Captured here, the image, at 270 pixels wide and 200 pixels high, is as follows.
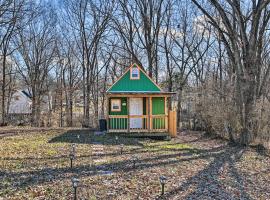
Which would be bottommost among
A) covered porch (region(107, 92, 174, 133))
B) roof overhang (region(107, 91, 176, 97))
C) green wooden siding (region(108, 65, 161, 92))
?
covered porch (region(107, 92, 174, 133))

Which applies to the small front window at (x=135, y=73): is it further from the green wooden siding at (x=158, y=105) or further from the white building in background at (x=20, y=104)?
→ the white building in background at (x=20, y=104)

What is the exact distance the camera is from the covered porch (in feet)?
57.8

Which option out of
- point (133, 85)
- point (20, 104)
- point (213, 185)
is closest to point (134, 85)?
point (133, 85)

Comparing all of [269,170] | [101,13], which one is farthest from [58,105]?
[269,170]

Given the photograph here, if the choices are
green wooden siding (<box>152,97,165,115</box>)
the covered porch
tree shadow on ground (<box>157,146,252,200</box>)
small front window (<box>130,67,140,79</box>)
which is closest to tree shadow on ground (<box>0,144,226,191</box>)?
tree shadow on ground (<box>157,146,252,200</box>)

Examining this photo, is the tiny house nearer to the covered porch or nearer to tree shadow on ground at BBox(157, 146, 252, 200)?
the covered porch

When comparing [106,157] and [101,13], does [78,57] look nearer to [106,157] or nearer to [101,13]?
[101,13]

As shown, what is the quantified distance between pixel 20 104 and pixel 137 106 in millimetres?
29118

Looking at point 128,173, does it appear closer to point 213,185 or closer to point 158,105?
Answer: point 213,185

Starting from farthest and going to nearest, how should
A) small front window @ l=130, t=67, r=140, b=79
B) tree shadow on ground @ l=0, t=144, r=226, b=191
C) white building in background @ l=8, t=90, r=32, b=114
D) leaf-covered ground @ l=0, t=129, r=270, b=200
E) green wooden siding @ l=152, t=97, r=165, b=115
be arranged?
white building in background @ l=8, t=90, r=32, b=114 < small front window @ l=130, t=67, r=140, b=79 < green wooden siding @ l=152, t=97, r=165, b=115 < tree shadow on ground @ l=0, t=144, r=226, b=191 < leaf-covered ground @ l=0, t=129, r=270, b=200

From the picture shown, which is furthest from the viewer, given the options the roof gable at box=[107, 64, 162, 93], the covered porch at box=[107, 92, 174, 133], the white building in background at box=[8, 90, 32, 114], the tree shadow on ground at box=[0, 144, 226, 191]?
the white building in background at box=[8, 90, 32, 114]

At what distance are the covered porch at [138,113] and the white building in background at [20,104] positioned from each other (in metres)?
23.4

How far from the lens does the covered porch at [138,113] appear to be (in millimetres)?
17609

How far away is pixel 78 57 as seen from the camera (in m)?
33.5
